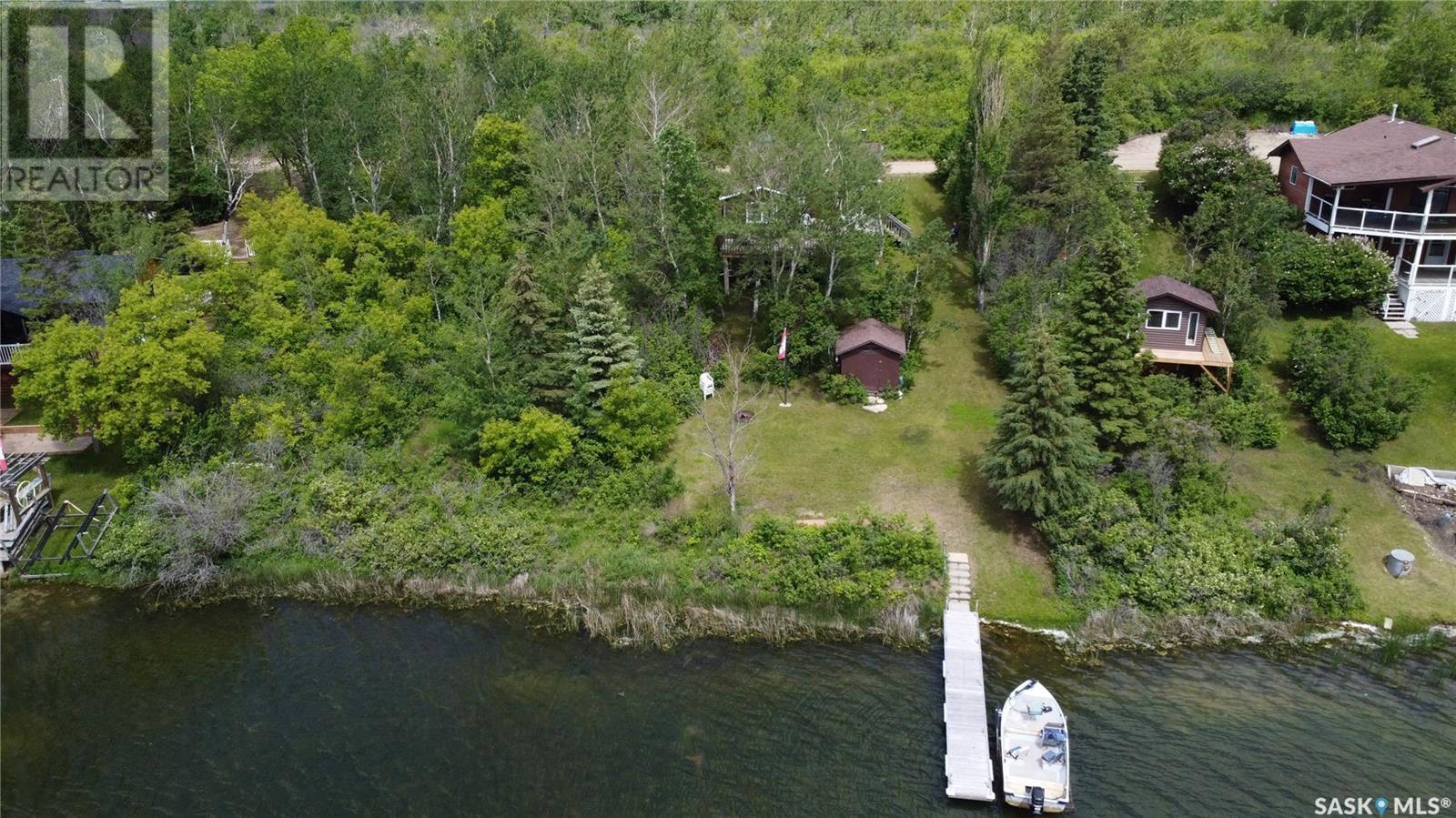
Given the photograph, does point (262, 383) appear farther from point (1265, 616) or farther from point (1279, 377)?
point (1279, 377)

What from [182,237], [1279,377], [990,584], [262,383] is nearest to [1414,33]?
[1279,377]

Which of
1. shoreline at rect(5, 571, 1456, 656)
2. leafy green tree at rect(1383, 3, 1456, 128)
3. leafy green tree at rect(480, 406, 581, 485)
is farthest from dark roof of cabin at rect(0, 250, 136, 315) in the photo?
leafy green tree at rect(1383, 3, 1456, 128)

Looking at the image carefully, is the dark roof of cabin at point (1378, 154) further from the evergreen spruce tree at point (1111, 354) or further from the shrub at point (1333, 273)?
the evergreen spruce tree at point (1111, 354)

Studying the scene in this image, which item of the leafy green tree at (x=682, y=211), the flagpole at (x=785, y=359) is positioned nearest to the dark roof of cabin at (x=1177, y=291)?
the flagpole at (x=785, y=359)

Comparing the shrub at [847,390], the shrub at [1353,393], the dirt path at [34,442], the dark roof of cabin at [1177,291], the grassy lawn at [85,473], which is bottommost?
the grassy lawn at [85,473]

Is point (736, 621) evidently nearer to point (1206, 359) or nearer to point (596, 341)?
point (596, 341)

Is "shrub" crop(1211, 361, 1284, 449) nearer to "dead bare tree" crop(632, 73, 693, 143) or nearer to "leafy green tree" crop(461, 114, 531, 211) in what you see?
"dead bare tree" crop(632, 73, 693, 143)
